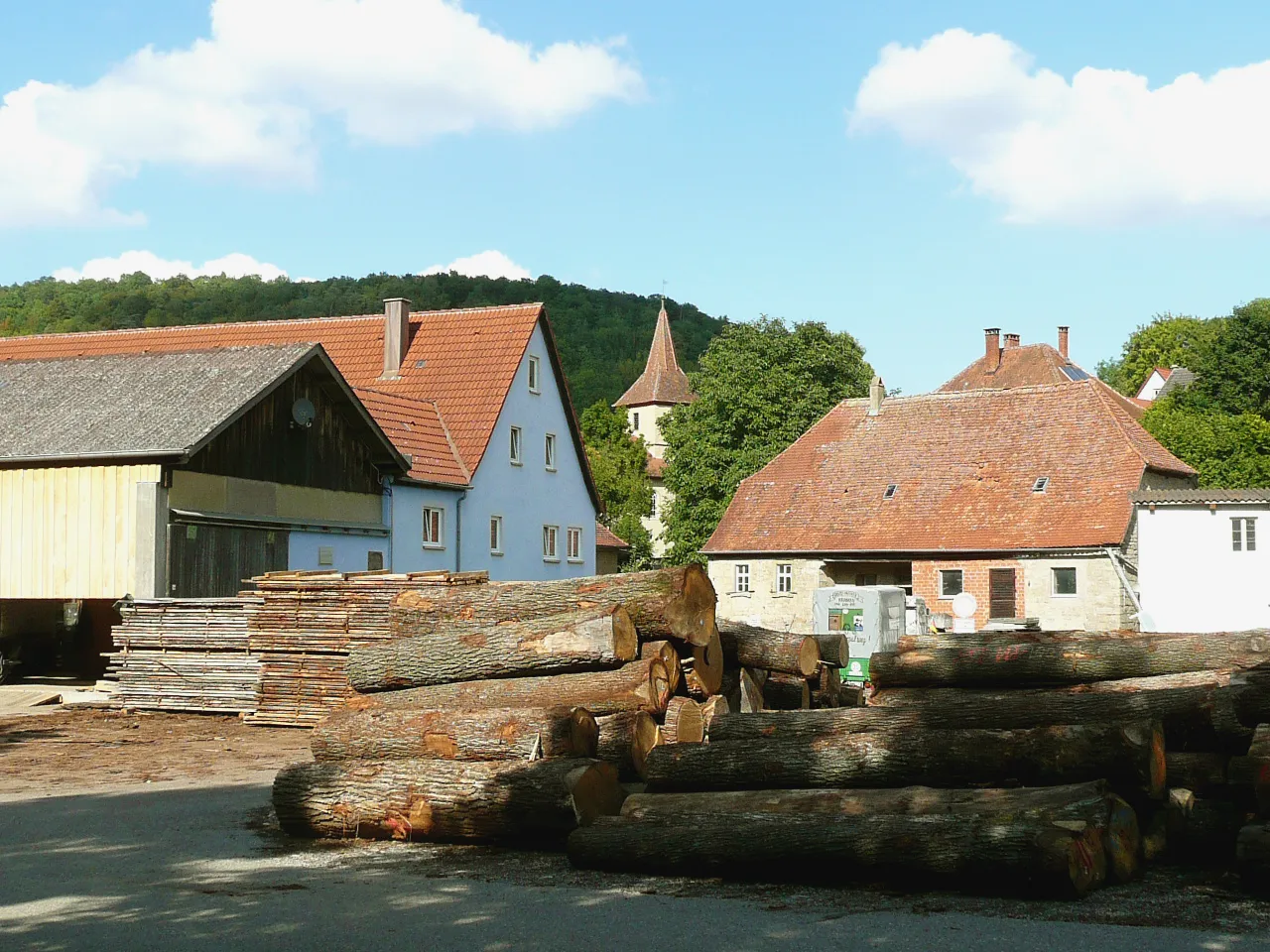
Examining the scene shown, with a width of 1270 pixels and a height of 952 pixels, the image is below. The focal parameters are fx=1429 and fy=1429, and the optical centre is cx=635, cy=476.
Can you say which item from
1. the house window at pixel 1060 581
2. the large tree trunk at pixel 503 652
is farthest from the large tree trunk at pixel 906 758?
the house window at pixel 1060 581

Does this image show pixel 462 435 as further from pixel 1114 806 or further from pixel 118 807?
pixel 1114 806

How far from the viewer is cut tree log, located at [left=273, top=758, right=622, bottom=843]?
1012 cm

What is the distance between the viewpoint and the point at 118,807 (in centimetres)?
1250

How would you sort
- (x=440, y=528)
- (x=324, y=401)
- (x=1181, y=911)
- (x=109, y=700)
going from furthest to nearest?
(x=440, y=528) → (x=324, y=401) → (x=109, y=700) → (x=1181, y=911)

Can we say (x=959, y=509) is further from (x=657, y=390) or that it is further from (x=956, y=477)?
(x=657, y=390)

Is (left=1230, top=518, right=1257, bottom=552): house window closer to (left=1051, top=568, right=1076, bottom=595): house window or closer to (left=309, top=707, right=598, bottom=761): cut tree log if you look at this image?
(left=1051, top=568, right=1076, bottom=595): house window

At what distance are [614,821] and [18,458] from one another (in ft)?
59.7

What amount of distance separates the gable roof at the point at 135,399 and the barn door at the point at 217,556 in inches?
67.7

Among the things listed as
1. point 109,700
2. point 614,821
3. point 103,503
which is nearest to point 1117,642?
point 614,821

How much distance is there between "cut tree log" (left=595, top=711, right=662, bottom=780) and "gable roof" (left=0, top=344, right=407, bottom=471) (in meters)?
14.0

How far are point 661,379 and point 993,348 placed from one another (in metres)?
28.2

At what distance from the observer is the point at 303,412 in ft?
88.9

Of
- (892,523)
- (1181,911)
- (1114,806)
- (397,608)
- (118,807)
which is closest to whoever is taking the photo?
(1181,911)

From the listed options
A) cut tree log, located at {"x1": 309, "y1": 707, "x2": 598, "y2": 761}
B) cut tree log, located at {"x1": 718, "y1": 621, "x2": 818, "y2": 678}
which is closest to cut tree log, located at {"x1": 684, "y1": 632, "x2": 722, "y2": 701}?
cut tree log, located at {"x1": 718, "y1": 621, "x2": 818, "y2": 678}
